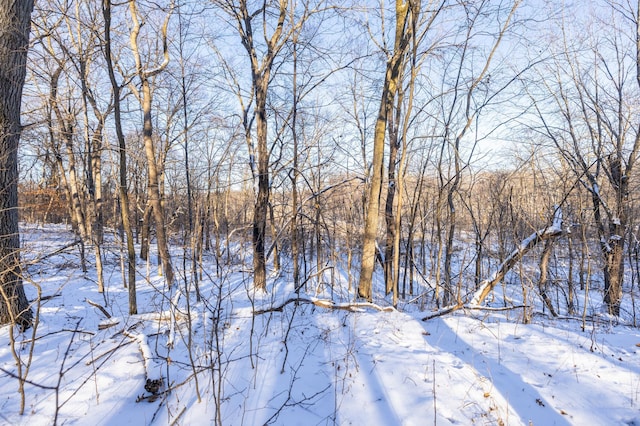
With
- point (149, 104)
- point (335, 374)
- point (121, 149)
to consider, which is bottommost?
point (335, 374)

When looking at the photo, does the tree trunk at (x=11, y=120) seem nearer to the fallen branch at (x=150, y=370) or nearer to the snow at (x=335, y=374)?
the snow at (x=335, y=374)

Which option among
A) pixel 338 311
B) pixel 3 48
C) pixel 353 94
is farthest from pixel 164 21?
pixel 338 311

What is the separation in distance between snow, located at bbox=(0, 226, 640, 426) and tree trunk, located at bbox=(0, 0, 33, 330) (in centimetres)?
→ 50

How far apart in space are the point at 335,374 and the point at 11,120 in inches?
218

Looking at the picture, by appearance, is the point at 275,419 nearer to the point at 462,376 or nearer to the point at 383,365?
the point at 383,365

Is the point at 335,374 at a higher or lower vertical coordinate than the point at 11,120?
lower

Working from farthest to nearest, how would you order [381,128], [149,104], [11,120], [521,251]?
[149,104] < [381,128] < [521,251] < [11,120]

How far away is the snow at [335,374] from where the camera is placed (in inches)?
103

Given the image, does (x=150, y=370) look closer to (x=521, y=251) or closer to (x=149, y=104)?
(x=521, y=251)

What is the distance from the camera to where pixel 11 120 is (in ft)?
14.6

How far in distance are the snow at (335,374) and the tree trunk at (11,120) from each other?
500mm

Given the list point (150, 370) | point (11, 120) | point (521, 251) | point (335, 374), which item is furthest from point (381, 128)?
point (11, 120)

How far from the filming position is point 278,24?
24.9 feet

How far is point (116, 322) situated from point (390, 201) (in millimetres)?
7347
